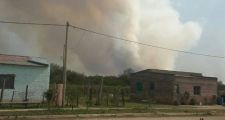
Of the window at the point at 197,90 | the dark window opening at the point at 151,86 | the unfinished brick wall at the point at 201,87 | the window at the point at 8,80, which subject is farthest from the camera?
the window at the point at 197,90

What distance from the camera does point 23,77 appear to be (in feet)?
127

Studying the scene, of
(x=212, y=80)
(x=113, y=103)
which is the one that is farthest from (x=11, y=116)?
(x=212, y=80)

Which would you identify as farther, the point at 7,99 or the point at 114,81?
the point at 114,81

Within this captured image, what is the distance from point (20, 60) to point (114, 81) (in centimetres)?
4284

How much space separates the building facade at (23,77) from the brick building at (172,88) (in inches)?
667

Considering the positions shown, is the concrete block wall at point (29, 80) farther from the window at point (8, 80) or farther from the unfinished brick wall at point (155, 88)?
the unfinished brick wall at point (155, 88)

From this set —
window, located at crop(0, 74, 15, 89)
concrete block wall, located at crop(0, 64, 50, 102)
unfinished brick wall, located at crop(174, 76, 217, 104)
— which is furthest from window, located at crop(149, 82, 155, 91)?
window, located at crop(0, 74, 15, 89)

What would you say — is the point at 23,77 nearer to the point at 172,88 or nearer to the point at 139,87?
the point at 172,88

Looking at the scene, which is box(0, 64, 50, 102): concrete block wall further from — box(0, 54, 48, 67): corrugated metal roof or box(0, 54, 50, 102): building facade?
box(0, 54, 48, 67): corrugated metal roof

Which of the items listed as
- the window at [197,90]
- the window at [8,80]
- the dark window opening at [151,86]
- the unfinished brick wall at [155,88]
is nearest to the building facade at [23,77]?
the window at [8,80]

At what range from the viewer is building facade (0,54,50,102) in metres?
37.4

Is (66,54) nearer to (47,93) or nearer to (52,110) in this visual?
(47,93)

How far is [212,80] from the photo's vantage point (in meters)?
56.0

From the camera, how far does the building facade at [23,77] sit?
123ft
